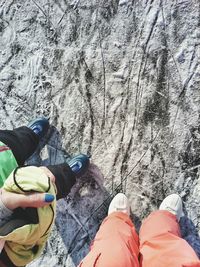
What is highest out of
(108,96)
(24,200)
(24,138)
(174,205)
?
(108,96)

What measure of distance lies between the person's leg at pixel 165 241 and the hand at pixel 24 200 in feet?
1.48

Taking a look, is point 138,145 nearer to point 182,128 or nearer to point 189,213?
point 182,128

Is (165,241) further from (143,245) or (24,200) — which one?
(24,200)

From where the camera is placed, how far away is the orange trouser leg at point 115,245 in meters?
1.53

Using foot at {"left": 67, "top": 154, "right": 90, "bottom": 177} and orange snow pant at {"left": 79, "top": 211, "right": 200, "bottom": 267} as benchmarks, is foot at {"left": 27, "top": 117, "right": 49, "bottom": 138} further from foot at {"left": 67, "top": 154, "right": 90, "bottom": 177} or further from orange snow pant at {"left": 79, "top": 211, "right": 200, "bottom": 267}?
orange snow pant at {"left": 79, "top": 211, "right": 200, "bottom": 267}

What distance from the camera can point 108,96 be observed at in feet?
6.67

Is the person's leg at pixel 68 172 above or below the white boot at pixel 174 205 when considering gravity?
above

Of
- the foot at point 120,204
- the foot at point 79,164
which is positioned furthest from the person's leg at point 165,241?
the foot at point 79,164

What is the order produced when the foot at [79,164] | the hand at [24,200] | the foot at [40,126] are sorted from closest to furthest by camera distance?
the hand at [24,200], the foot at [79,164], the foot at [40,126]

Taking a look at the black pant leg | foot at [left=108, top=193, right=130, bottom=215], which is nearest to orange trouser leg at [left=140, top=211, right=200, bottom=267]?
foot at [left=108, top=193, right=130, bottom=215]

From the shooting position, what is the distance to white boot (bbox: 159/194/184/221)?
72.7 inches

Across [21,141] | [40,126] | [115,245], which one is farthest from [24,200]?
[40,126]

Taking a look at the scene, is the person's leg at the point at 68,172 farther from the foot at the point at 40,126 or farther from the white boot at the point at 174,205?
the white boot at the point at 174,205

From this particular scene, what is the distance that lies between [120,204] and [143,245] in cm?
27
